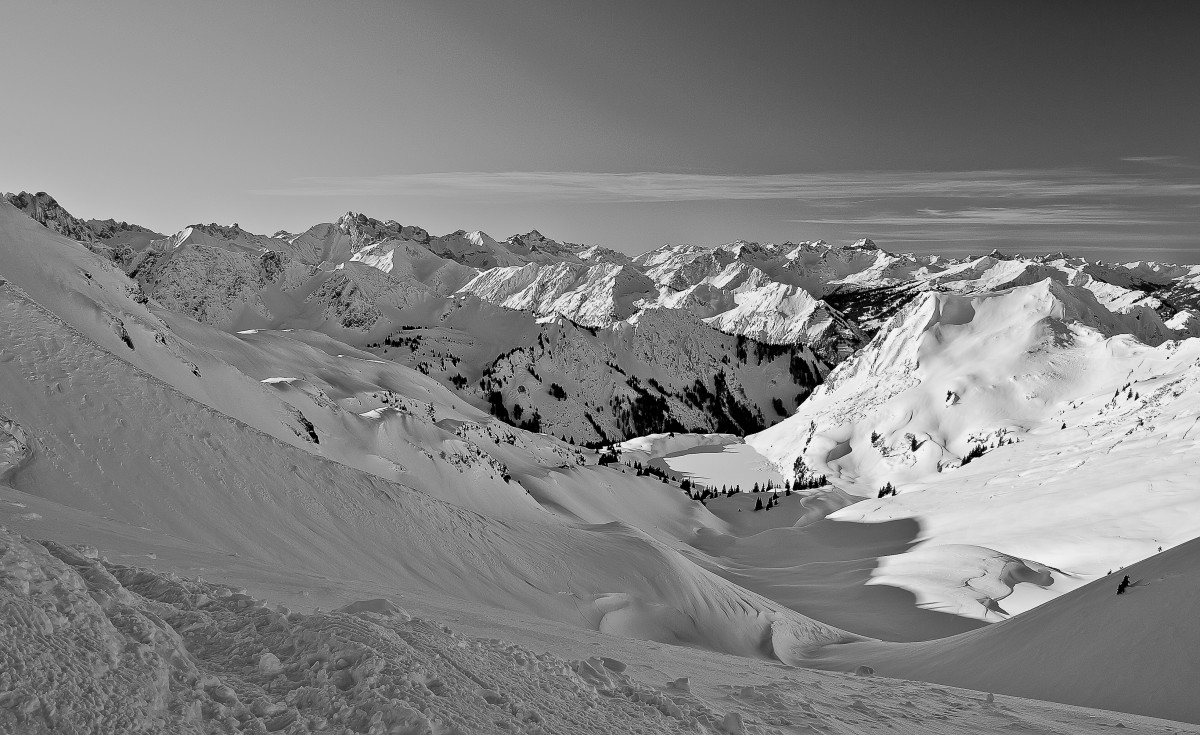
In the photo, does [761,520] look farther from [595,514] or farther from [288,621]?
[288,621]

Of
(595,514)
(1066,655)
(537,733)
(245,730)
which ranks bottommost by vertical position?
(595,514)

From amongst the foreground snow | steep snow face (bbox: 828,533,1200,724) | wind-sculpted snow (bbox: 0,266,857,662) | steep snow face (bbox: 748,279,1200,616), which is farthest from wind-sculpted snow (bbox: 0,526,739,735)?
steep snow face (bbox: 748,279,1200,616)

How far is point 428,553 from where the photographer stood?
65.2ft

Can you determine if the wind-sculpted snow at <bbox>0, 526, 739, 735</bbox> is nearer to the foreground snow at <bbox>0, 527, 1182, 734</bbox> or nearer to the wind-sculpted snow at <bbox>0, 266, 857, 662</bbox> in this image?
the foreground snow at <bbox>0, 527, 1182, 734</bbox>

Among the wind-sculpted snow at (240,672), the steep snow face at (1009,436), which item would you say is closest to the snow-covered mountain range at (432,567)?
the wind-sculpted snow at (240,672)

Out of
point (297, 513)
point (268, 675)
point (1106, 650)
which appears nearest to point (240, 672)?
point (268, 675)

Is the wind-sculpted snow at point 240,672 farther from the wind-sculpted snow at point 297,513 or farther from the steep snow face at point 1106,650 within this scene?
the steep snow face at point 1106,650

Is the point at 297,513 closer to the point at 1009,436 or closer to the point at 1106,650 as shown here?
the point at 1106,650

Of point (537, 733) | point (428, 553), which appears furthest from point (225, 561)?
point (428, 553)

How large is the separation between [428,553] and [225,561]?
34.5 feet

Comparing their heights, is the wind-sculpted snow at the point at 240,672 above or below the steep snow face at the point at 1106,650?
above

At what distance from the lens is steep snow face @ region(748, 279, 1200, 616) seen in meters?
38.6

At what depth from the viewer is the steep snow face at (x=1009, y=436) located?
38.6 m

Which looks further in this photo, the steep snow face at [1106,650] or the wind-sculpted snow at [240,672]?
the steep snow face at [1106,650]
